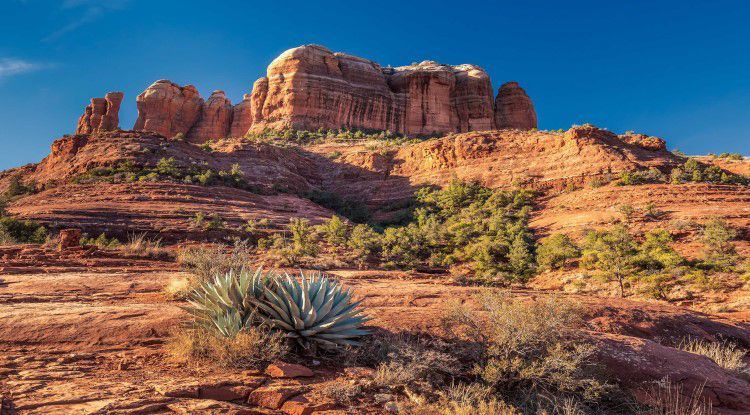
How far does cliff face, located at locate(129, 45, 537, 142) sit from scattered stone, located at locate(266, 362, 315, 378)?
55.1 m

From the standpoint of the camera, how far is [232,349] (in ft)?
13.2

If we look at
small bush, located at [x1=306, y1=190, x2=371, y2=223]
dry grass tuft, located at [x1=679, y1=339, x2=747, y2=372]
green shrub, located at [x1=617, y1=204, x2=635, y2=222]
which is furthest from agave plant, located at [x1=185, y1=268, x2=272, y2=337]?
small bush, located at [x1=306, y1=190, x2=371, y2=223]

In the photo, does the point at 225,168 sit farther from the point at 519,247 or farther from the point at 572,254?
the point at 572,254

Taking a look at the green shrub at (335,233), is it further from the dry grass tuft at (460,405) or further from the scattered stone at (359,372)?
the dry grass tuft at (460,405)

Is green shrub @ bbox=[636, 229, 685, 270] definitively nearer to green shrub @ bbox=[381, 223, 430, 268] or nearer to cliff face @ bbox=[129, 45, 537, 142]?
green shrub @ bbox=[381, 223, 430, 268]

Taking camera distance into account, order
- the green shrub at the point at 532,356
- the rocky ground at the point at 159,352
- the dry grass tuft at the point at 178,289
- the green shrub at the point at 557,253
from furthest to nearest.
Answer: the green shrub at the point at 557,253
the dry grass tuft at the point at 178,289
the green shrub at the point at 532,356
the rocky ground at the point at 159,352

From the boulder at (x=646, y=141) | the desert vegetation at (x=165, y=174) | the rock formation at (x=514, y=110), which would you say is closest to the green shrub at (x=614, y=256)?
the boulder at (x=646, y=141)

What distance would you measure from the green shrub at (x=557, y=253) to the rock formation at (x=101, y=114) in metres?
60.1

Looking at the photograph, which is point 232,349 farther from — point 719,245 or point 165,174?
point 165,174

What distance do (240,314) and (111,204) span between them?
71.6 feet

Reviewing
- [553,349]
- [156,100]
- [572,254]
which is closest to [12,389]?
[553,349]

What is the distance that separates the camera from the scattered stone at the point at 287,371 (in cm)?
391

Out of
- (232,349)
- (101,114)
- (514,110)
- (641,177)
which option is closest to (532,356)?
(232,349)

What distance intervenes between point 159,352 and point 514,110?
70469 mm
